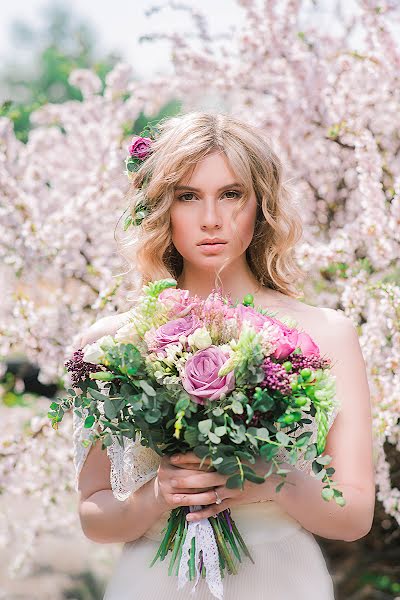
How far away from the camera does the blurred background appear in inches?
149

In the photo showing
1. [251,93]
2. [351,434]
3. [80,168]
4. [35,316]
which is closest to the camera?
[351,434]

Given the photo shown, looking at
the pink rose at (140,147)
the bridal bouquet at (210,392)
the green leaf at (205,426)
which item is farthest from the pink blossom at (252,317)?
the pink rose at (140,147)

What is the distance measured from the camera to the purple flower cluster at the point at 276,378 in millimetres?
1594

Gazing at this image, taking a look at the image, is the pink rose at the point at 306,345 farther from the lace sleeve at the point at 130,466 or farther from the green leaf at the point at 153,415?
the lace sleeve at the point at 130,466

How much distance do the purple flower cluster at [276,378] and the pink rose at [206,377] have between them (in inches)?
2.9

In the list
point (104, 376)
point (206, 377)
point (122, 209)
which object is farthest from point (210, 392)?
point (122, 209)

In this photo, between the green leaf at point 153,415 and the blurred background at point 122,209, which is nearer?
the green leaf at point 153,415

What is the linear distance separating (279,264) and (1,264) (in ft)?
8.46

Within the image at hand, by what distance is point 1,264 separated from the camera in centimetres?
450

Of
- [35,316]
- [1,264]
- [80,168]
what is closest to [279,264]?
[35,316]

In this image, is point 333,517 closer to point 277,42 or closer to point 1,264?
point 1,264

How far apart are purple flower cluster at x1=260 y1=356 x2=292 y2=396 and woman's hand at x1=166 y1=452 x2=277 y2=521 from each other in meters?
0.23

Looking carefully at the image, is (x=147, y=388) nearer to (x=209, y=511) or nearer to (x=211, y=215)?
(x=209, y=511)

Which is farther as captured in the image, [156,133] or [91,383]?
[156,133]
